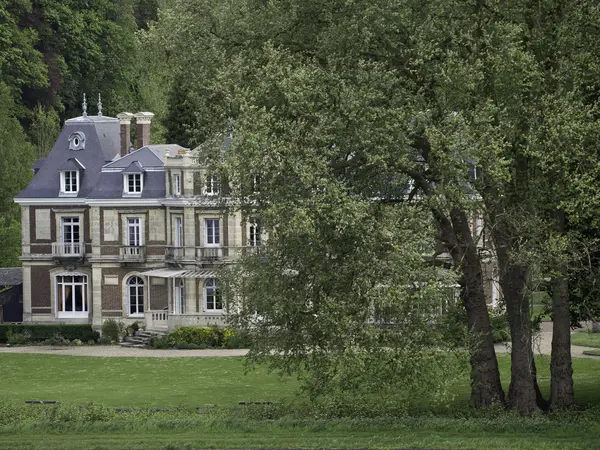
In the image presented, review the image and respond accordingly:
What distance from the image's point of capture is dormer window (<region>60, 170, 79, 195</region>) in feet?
179

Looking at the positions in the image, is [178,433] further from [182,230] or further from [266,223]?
[182,230]

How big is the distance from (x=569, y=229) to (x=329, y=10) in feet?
20.7

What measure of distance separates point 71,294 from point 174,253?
494 cm

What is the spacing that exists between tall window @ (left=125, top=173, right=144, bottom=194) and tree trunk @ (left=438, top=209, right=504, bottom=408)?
27.6 metres

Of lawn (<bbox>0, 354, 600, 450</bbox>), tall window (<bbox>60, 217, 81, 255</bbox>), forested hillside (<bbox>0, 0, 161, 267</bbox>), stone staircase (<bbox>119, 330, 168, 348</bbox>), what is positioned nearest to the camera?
lawn (<bbox>0, 354, 600, 450</bbox>)

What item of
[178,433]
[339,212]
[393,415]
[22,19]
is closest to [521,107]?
[339,212]

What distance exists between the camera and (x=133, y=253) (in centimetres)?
5319

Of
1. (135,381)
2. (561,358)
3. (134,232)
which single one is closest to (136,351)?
(134,232)

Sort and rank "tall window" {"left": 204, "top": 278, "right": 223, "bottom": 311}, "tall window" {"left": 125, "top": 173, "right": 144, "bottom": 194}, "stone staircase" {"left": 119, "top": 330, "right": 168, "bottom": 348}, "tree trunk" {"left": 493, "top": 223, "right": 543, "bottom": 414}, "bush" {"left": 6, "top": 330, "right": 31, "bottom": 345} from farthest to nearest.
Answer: "tall window" {"left": 125, "top": 173, "right": 144, "bottom": 194} < "tall window" {"left": 204, "top": 278, "right": 223, "bottom": 311} < "bush" {"left": 6, "top": 330, "right": 31, "bottom": 345} < "stone staircase" {"left": 119, "top": 330, "right": 168, "bottom": 348} < "tree trunk" {"left": 493, "top": 223, "right": 543, "bottom": 414}

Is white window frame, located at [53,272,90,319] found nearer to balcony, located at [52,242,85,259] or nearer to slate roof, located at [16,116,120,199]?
balcony, located at [52,242,85,259]

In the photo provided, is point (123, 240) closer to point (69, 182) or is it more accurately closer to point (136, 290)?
point (136, 290)

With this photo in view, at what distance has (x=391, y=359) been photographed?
24.2 metres

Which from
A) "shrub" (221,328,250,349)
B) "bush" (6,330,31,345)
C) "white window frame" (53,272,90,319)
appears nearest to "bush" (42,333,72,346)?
"bush" (6,330,31,345)

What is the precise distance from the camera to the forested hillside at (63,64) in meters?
73.4
